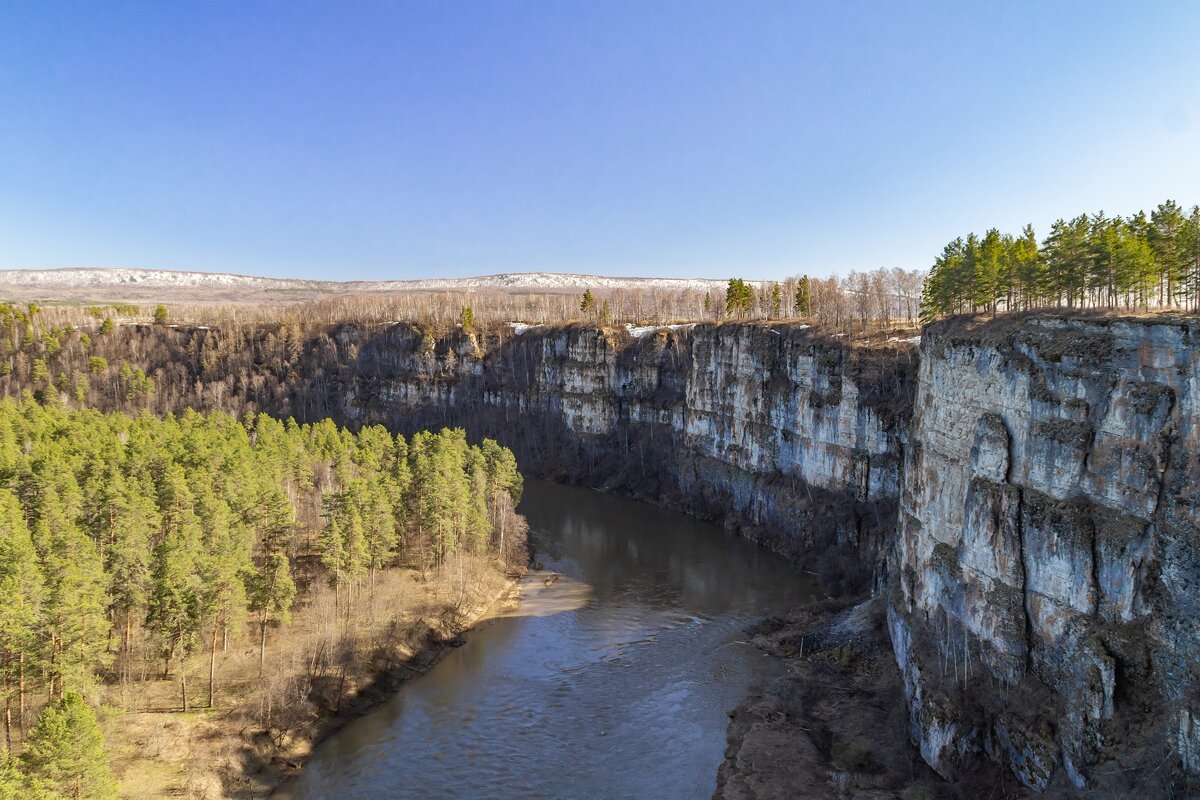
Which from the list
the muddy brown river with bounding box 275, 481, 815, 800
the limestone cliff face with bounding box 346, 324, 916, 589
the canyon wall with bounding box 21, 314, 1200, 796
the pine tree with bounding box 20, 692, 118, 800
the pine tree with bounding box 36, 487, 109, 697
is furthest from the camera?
the limestone cliff face with bounding box 346, 324, 916, 589

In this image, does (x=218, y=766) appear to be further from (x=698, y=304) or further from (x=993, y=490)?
(x=698, y=304)

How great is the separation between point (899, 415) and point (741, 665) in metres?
23.2

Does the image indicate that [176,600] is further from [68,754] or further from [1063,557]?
[1063,557]

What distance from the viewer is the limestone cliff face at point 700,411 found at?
54781 millimetres

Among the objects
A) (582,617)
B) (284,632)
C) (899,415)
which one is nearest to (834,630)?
(582,617)

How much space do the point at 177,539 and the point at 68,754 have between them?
1391 centimetres

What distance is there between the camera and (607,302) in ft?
382

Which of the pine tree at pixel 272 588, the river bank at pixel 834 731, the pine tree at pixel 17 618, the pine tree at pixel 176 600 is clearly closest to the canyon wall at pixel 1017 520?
the river bank at pixel 834 731

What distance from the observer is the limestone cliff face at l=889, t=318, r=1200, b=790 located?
21.4 m

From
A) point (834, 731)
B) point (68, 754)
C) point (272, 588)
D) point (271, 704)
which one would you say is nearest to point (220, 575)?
point (272, 588)

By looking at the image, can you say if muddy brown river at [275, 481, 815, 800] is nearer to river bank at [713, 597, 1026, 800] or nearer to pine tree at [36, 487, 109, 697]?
river bank at [713, 597, 1026, 800]

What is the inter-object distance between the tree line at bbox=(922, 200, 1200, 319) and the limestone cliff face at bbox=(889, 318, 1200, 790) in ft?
24.2

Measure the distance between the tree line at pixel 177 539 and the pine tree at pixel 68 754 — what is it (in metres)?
0.05

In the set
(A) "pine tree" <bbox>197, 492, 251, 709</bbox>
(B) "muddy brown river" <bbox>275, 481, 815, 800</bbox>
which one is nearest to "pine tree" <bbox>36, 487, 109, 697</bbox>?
(A) "pine tree" <bbox>197, 492, 251, 709</bbox>
